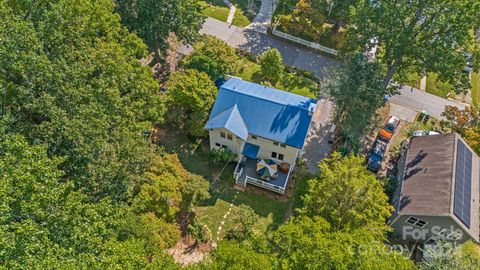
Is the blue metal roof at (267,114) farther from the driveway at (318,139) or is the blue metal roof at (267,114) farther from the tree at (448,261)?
the tree at (448,261)

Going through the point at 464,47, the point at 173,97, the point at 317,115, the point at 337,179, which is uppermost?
the point at 464,47

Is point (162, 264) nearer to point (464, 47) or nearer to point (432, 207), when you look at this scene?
point (432, 207)

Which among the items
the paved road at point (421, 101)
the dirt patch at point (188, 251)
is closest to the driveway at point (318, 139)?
the paved road at point (421, 101)

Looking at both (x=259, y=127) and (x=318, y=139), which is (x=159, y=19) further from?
(x=318, y=139)

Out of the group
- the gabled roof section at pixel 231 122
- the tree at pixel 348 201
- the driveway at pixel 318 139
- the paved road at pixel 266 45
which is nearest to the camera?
the tree at pixel 348 201

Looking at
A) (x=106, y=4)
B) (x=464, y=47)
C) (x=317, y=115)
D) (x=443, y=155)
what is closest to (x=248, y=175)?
(x=317, y=115)
